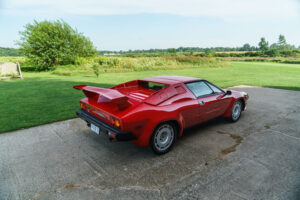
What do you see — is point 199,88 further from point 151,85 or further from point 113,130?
point 113,130

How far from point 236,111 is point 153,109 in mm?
3081

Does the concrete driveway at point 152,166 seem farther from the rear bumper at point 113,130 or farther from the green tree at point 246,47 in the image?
the green tree at point 246,47

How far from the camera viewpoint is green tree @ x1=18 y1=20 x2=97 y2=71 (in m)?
21.0

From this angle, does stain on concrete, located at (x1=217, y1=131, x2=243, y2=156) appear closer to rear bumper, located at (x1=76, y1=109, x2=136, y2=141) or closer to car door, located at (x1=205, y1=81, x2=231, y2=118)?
car door, located at (x1=205, y1=81, x2=231, y2=118)

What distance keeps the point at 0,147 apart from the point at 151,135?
3.15 meters

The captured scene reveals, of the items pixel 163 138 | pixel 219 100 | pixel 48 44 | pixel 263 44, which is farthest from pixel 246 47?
pixel 163 138

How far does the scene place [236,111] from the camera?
5109mm

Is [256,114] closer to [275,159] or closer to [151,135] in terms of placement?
[275,159]

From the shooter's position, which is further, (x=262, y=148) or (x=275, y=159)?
(x=262, y=148)

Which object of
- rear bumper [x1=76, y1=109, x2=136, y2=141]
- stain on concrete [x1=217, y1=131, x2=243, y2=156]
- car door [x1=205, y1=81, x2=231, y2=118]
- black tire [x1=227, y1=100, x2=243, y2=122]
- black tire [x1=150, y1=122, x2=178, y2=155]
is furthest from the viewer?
black tire [x1=227, y1=100, x2=243, y2=122]

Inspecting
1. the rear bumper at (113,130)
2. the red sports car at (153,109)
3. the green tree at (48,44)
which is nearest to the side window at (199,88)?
the red sports car at (153,109)

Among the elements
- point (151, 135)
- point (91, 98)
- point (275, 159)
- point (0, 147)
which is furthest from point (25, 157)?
point (275, 159)

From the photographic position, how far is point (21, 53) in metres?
21.5

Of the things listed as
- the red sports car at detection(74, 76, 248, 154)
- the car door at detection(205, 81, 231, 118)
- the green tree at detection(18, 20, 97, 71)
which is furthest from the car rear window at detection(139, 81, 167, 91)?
the green tree at detection(18, 20, 97, 71)
